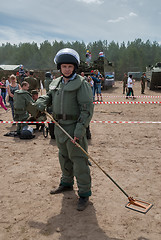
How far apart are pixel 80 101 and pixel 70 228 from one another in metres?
1.66

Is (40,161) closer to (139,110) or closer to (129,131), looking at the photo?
(129,131)

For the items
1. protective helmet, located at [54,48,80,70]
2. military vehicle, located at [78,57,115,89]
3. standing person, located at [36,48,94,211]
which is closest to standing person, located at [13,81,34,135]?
standing person, located at [36,48,94,211]

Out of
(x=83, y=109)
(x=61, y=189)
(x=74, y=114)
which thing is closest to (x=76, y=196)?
(x=61, y=189)

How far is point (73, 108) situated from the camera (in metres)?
3.07

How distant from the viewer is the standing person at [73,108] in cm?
297

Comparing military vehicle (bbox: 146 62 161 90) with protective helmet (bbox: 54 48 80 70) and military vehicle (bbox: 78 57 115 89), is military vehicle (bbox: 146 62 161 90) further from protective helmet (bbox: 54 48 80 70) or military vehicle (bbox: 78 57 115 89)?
protective helmet (bbox: 54 48 80 70)

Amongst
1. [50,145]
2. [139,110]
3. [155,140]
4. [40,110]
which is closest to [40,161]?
[50,145]

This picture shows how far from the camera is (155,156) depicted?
5.11 metres

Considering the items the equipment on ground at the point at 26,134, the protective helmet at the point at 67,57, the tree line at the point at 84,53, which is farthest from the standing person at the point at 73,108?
the tree line at the point at 84,53

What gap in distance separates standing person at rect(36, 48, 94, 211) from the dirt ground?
13.3 inches

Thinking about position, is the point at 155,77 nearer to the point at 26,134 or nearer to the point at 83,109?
the point at 26,134

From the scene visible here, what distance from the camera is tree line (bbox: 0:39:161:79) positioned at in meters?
69.7

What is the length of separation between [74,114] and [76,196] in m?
1.41

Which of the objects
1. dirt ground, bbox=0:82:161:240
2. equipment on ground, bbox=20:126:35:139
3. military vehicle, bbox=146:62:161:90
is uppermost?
military vehicle, bbox=146:62:161:90
